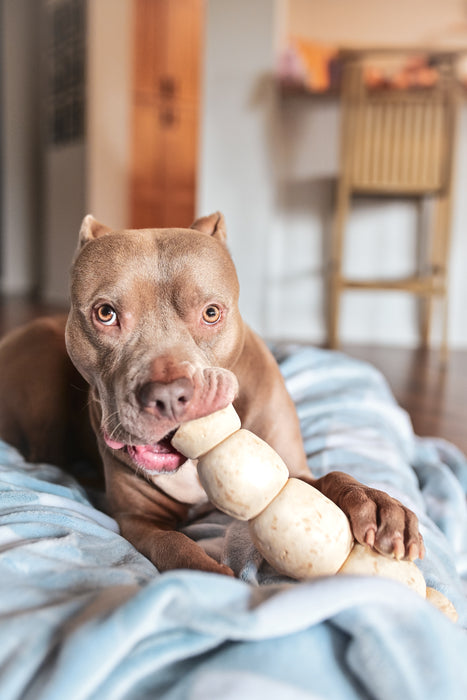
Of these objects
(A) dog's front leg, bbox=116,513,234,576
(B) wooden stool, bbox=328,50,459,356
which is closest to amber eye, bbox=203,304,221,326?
→ (A) dog's front leg, bbox=116,513,234,576

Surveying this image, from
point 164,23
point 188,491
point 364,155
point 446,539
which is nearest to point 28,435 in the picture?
point 188,491

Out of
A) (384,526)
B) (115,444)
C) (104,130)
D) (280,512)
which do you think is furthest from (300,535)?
(104,130)

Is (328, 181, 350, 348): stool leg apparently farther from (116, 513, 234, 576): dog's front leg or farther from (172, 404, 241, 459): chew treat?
(172, 404, 241, 459): chew treat

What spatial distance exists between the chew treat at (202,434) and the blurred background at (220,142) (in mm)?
3439

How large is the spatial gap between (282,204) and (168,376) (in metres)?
3.84

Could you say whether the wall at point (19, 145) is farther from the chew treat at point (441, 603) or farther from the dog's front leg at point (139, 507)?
the chew treat at point (441, 603)

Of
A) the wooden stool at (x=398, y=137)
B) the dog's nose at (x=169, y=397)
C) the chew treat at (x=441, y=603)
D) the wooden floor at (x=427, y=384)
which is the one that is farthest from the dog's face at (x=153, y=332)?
the wooden stool at (x=398, y=137)

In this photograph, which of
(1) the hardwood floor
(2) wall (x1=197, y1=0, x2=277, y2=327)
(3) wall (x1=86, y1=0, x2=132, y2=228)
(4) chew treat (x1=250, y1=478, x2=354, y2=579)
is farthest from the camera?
(3) wall (x1=86, y1=0, x2=132, y2=228)

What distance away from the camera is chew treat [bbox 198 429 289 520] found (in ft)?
3.00

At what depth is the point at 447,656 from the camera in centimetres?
74

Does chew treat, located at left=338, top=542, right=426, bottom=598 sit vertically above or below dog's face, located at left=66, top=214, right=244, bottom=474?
below

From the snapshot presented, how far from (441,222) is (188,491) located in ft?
11.7

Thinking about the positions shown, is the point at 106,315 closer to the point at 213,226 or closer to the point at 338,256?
the point at 213,226

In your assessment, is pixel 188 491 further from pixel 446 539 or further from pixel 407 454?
pixel 407 454
